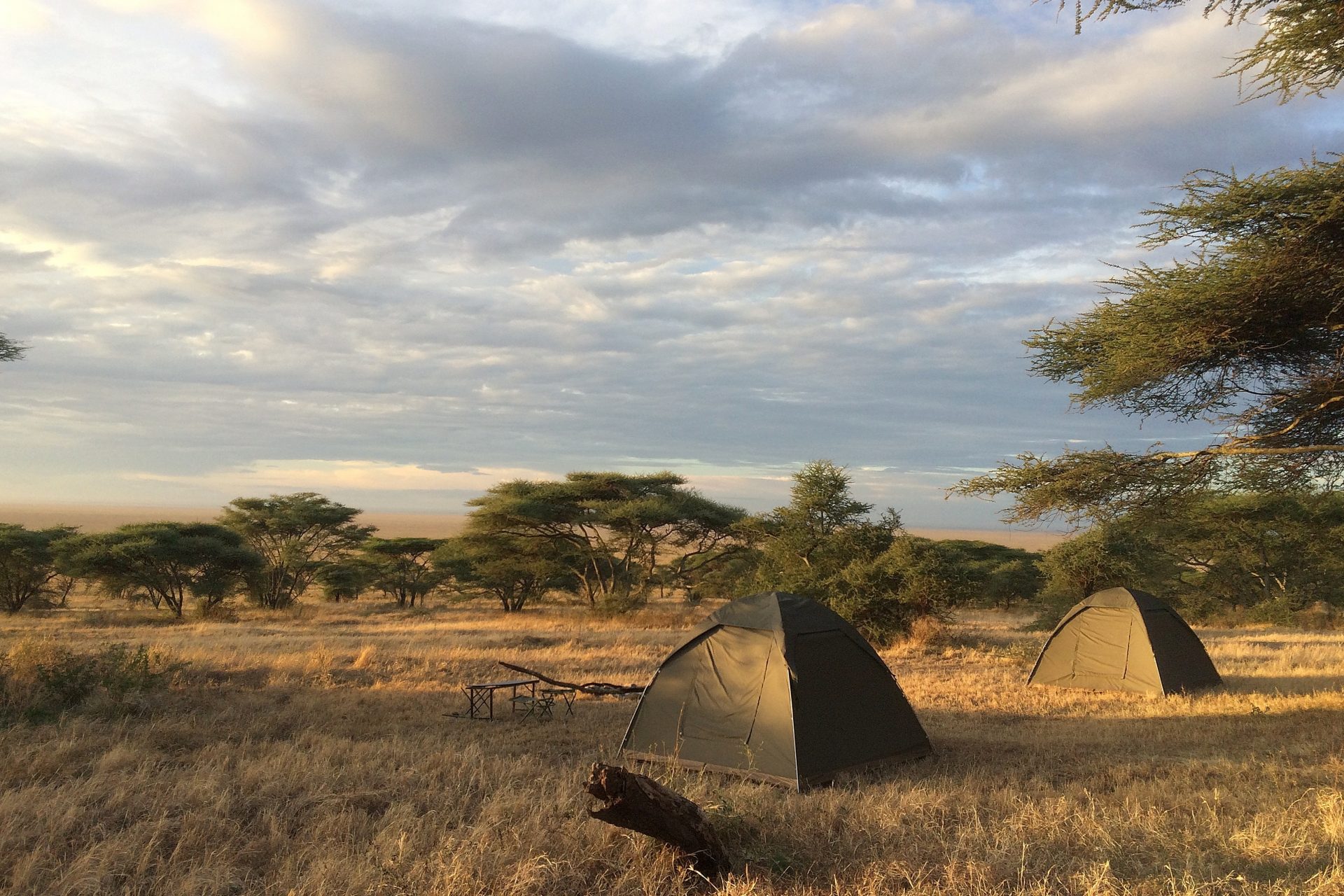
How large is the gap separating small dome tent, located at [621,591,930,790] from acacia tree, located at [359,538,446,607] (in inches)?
1342

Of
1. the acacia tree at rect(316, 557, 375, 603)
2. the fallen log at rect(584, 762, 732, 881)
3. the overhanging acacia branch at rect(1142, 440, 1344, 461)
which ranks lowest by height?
Result: the acacia tree at rect(316, 557, 375, 603)

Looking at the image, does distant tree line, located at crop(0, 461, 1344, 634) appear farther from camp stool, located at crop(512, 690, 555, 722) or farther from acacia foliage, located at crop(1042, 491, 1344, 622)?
camp stool, located at crop(512, 690, 555, 722)

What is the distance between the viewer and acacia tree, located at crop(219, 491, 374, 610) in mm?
35000

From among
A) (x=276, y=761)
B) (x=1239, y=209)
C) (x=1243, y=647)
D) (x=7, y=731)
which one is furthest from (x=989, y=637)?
(x=7, y=731)

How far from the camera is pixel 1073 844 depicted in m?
5.25

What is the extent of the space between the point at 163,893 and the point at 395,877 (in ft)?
4.16

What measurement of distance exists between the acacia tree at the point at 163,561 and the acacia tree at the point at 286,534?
2376 millimetres

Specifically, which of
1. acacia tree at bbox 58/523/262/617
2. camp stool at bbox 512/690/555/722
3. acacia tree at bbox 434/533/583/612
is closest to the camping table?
camp stool at bbox 512/690/555/722

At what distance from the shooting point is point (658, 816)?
4.44 m

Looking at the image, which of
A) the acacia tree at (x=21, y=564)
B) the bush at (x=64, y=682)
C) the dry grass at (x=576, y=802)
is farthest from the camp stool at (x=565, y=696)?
the acacia tree at (x=21, y=564)

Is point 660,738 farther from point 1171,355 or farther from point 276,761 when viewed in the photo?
point 1171,355

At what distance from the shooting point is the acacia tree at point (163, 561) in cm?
2997

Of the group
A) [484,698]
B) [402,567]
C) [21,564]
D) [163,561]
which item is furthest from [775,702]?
[402,567]

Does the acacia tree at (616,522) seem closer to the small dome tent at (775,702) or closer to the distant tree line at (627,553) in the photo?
the distant tree line at (627,553)
